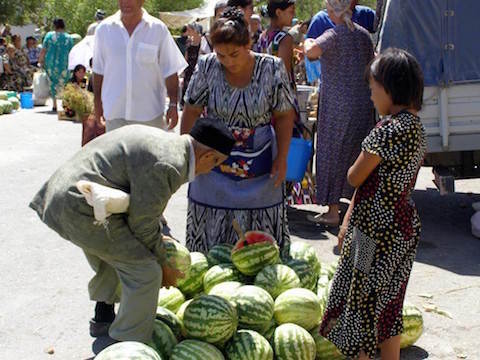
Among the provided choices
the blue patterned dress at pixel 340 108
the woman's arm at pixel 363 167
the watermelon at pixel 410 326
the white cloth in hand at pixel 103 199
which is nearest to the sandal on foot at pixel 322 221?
the blue patterned dress at pixel 340 108

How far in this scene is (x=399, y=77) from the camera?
12.1ft

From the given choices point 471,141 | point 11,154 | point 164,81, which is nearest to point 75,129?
point 11,154

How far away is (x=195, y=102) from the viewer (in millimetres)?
5148

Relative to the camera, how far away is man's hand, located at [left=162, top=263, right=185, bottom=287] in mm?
3986

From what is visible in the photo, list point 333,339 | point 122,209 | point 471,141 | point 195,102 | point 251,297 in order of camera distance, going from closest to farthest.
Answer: point 122,209 < point 333,339 < point 251,297 < point 195,102 < point 471,141

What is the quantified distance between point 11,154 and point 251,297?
8.13m

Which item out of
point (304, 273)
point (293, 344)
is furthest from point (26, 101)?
point (293, 344)

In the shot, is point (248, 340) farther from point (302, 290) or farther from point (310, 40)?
point (310, 40)

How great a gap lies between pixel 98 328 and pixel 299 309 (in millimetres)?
1299

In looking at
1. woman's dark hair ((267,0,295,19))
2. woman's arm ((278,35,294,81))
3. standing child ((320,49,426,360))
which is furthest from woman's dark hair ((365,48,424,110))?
woman's dark hair ((267,0,295,19))

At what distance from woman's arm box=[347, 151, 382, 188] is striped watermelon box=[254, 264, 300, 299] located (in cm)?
97

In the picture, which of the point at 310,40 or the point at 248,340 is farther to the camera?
the point at 310,40

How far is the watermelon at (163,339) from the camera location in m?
3.86

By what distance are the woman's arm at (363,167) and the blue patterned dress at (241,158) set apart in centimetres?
138
